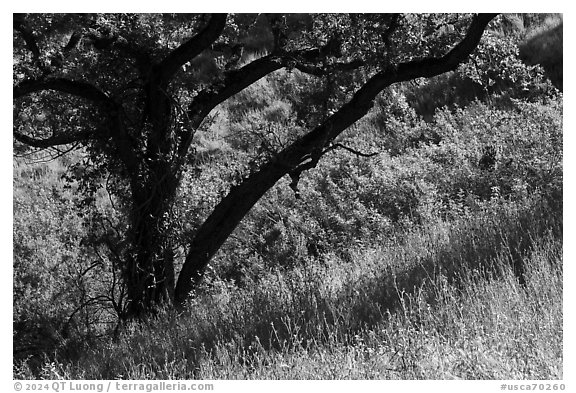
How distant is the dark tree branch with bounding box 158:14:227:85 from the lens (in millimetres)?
8602

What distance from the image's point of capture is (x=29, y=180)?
20.9m

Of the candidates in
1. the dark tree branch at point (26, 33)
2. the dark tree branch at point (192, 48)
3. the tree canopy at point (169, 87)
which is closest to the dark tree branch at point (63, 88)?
the tree canopy at point (169, 87)

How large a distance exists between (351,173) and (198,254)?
26.2ft

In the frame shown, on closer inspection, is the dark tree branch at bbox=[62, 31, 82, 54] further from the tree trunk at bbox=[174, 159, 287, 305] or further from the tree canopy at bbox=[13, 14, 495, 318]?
the tree trunk at bbox=[174, 159, 287, 305]

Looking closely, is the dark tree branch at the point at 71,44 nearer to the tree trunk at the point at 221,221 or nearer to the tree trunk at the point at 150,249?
the tree trunk at the point at 150,249

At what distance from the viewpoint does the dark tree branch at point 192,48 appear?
8602mm

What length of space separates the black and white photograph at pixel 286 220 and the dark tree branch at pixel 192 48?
0.08 ft

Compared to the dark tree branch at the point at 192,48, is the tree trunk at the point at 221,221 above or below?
below

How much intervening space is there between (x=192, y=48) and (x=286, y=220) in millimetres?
7089

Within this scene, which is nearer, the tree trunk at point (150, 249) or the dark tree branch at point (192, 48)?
the dark tree branch at point (192, 48)

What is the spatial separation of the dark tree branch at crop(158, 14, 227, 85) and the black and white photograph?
25 millimetres

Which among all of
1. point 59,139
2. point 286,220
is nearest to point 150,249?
point 59,139

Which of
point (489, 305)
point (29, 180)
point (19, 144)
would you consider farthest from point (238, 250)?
point (489, 305)

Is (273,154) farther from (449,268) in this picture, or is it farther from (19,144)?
(19,144)
